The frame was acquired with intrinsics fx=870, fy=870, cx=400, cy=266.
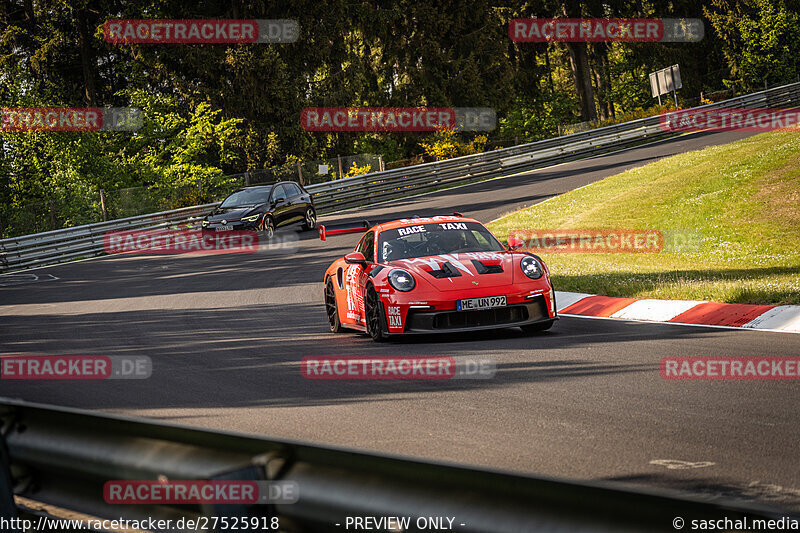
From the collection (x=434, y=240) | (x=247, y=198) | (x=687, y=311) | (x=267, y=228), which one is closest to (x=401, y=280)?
(x=434, y=240)

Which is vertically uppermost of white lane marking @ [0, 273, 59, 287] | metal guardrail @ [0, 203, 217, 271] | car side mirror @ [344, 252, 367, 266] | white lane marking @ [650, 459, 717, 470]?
metal guardrail @ [0, 203, 217, 271]

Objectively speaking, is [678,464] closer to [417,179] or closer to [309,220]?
[309,220]

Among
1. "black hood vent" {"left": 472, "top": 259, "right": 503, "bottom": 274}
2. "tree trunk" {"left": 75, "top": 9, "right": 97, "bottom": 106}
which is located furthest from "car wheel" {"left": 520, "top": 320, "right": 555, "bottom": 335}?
"tree trunk" {"left": 75, "top": 9, "right": 97, "bottom": 106}

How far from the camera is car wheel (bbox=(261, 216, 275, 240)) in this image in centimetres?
2480

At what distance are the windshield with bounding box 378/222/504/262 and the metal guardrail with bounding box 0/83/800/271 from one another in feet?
60.4

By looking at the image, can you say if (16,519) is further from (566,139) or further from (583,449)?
(566,139)

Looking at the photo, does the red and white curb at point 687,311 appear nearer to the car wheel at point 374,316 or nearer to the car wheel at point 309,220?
the car wheel at point 374,316

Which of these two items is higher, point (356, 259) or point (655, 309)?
point (356, 259)

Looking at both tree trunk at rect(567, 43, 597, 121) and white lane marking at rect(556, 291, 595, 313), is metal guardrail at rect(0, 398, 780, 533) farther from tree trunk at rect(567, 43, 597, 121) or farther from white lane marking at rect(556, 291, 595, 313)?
tree trunk at rect(567, 43, 597, 121)

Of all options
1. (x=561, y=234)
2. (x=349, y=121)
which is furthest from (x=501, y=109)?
(x=561, y=234)

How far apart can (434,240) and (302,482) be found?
8124 millimetres

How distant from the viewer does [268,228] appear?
2489 centimetres

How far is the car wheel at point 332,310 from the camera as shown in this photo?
11.2m

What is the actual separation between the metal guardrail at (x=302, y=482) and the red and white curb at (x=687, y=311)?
7.30 m
